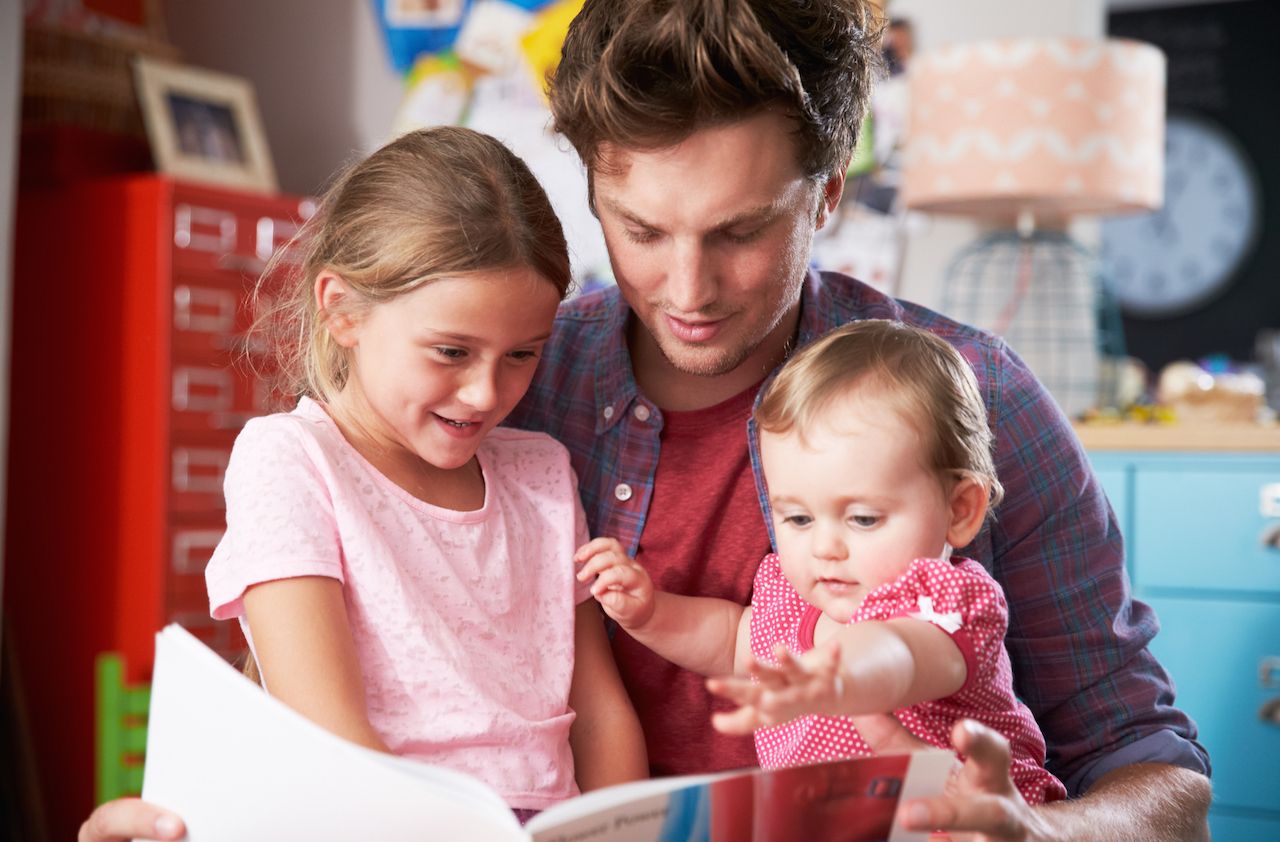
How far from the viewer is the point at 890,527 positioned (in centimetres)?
107

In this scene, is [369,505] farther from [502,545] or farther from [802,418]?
[802,418]

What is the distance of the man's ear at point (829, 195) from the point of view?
1.36 meters

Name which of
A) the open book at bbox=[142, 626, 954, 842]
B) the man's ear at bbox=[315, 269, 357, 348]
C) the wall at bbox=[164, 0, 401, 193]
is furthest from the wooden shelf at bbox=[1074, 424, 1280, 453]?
the wall at bbox=[164, 0, 401, 193]

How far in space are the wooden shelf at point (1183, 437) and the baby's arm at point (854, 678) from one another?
166 centimetres

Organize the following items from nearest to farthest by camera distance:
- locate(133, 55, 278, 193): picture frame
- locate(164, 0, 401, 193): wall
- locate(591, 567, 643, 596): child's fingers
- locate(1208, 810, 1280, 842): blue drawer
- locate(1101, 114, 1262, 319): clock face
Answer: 1. locate(591, 567, 643, 596): child's fingers
2. locate(1208, 810, 1280, 842): blue drawer
3. locate(133, 55, 278, 193): picture frame
4. locate(164, 0, 401, 193): wall
5. locate(1101, 114, 1262, 319): clock face

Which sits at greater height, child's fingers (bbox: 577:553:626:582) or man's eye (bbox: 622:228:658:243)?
man's eye (bbox: 622:228:658:243)

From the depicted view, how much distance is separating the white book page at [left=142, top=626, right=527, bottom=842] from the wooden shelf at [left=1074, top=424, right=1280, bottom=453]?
195 cm

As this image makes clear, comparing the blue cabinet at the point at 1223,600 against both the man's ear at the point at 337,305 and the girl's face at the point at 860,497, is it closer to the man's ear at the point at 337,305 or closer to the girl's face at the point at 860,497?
the girl's face at the point at 860,497

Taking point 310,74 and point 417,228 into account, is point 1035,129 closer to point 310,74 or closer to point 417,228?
point 417,228

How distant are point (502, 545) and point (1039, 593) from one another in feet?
1.72

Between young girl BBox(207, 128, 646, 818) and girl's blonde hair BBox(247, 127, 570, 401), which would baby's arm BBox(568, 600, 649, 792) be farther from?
girl's blonde hair BBox(247, 127, 570, 401)

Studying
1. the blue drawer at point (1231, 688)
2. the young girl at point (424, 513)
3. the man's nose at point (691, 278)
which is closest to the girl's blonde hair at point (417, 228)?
the young girl at point (424, 513)

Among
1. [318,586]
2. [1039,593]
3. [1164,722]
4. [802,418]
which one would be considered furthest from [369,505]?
[1164,722]

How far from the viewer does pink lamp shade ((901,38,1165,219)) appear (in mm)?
2629
